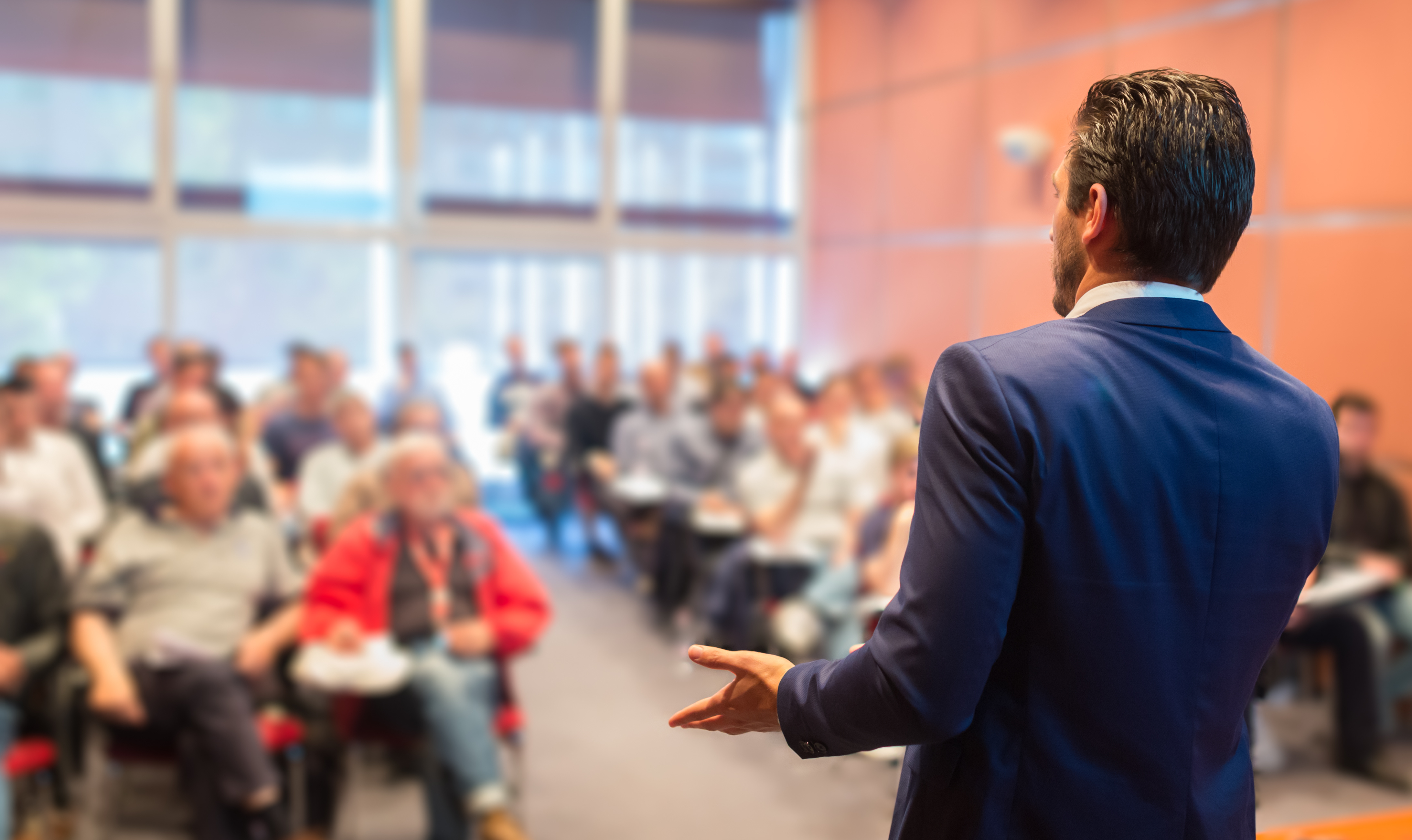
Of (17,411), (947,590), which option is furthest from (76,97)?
(947,590)

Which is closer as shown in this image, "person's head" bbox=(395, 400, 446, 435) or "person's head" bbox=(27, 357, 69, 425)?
"person's head" bbox=(395, 400, 446, 435)

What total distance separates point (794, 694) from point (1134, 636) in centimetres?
27

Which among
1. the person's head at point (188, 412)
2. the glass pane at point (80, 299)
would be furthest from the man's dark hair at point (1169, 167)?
the glass pane at point (80, 299)

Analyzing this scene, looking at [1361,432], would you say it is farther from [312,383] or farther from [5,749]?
[312,383]

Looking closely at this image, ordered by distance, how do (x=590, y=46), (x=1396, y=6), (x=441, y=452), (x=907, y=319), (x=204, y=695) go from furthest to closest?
→ (x=590, y=46), (x=907, y=319), (x=1396, y=6), (x=441, y=452), (x=204, y=695)

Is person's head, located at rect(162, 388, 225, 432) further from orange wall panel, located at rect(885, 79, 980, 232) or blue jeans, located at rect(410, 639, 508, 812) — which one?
orange wall panel, located at rect(885, 79, 980, 232)

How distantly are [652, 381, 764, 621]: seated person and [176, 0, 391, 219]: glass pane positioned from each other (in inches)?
170

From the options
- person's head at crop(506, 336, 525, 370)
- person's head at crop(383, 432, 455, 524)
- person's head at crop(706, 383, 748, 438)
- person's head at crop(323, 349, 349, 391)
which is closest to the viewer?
person's head at crop(383, 432, 455, 524)

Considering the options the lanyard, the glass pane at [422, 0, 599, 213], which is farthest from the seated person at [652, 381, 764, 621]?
the glass pane at [422, 0, 599, 213]

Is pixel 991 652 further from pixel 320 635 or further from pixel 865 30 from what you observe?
pixel 865 30

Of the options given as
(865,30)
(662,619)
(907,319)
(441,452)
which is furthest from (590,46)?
(441,452)

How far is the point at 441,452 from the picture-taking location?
3.66 metres

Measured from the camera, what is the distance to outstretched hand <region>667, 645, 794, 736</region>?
0.96 metres

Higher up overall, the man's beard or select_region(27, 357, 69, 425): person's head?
the man's beard
